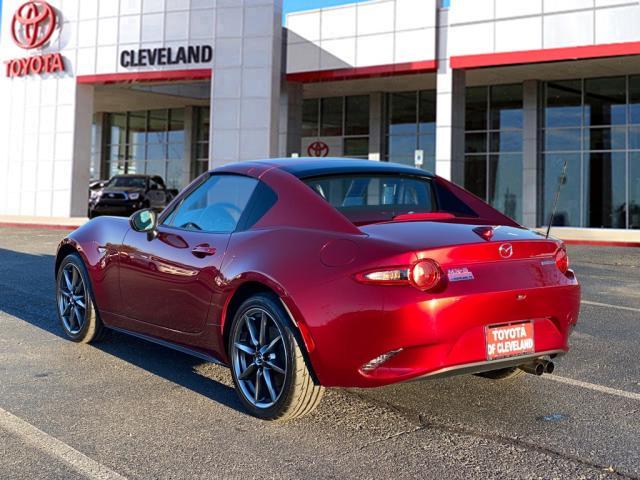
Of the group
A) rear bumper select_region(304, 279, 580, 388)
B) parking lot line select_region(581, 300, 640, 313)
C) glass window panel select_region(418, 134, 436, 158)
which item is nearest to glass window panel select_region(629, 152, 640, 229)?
glass window panel select_region(418, 134, 436, 158)

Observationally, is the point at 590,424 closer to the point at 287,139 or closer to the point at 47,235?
the point at 47,235

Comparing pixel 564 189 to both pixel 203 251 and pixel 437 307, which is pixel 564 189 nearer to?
pixel 203 251

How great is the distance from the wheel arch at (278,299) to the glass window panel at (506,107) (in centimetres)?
2473

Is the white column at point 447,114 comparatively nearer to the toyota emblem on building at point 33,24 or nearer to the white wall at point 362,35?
the white wall at point 362,35

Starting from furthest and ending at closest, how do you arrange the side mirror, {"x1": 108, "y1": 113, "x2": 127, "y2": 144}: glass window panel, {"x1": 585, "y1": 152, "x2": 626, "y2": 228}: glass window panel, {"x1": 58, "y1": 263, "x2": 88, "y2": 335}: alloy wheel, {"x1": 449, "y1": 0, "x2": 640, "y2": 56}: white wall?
{"x1": 108, "y1": 113, "x2": 127, "y2": 144}: glass window panel, {"x1": 585, "y1": 152, "x2": 626, "y2": 228}: glass window panel, {"x1": 449, "y1": 0, "x2": 640, "y2": 56}: white wall, {"x1": 58, "y1": 263, "x2": 88, "y2": 335}: alloy wheel, the side mirror

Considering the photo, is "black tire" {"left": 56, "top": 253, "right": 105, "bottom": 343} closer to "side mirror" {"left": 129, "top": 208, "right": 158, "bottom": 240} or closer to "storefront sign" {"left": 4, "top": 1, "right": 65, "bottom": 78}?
"side mirror" {"left": 129, "top": 208, "right": 158, "bottom": 240}

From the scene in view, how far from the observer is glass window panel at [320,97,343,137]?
102 feet

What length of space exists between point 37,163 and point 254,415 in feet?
90.0

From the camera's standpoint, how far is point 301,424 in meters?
3.81

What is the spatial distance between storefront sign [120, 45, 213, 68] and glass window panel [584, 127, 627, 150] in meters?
14.0

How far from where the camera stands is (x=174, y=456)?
333cm

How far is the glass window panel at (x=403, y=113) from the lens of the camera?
29281mm

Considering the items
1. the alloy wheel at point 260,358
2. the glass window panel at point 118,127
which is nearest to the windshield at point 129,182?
the glass window panel at point 118,127

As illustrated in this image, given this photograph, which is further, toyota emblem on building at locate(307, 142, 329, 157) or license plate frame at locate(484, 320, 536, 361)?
toyota emblem on building at locate(307, 142, 329, 157)
